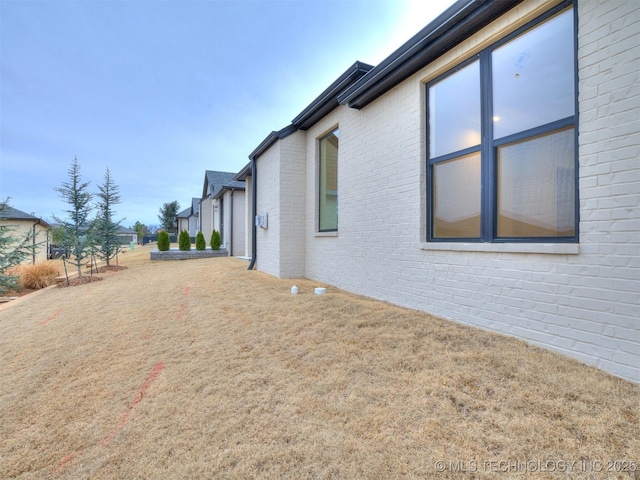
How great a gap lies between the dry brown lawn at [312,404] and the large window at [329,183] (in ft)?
9.65

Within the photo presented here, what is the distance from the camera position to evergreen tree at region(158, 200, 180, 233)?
46134 millimetres

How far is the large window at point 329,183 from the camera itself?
20.9ft

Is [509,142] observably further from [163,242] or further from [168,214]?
[168,214]

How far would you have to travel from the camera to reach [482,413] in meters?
1.95

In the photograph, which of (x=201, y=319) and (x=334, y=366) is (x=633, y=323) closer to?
(x=334, y=366)

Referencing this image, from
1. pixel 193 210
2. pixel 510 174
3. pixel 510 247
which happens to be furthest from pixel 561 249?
pixel 193 210

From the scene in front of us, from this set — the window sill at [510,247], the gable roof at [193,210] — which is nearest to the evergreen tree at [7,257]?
the window sill at [510,247]

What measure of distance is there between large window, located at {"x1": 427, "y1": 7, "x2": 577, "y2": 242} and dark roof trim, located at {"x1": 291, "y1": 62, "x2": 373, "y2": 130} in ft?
6.21

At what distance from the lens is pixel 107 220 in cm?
1211

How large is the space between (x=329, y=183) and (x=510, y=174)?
401 cm

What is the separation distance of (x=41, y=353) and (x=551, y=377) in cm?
572

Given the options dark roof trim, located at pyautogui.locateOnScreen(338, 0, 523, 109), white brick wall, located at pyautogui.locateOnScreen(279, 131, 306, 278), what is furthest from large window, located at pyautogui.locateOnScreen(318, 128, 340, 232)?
dark roof trim, located at pyautogui.locateOnScreen(338, 0, 523, 109)

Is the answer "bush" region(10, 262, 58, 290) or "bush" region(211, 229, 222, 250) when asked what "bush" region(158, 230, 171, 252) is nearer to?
"bush" region(211, 229, 222, 250)

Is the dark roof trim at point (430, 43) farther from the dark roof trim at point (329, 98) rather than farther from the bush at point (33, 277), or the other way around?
the bush at point (33, 277)
